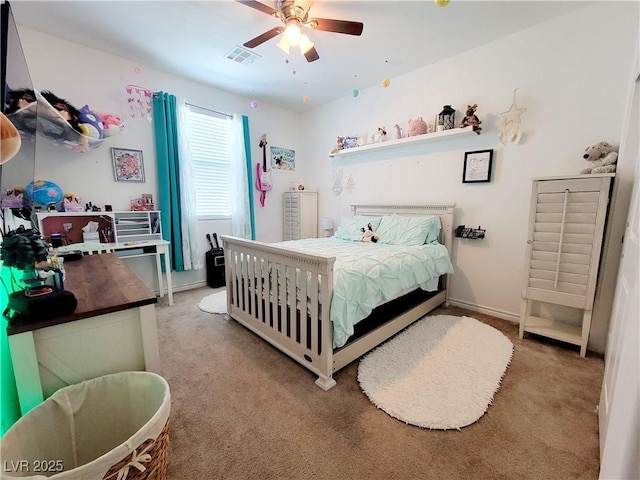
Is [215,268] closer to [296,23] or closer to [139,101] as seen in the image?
[139,101]

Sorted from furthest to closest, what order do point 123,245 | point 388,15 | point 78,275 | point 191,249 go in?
point 191,249 → point 123,245 → point 388,15 → point 78,275

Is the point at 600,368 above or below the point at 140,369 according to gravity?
below

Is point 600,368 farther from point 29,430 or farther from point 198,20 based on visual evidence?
point 198,20

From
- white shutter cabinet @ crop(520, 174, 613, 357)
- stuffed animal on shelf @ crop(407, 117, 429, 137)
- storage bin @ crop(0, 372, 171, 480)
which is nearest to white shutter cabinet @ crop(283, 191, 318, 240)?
stuffed animal on shelf @ crop(407, 117, 429, 137)

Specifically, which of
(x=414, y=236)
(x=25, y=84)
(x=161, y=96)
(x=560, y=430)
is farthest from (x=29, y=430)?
(x=161, y=96)

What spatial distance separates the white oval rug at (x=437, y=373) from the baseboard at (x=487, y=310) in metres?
0.37

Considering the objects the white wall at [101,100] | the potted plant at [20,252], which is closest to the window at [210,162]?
the white wall at [101,100]

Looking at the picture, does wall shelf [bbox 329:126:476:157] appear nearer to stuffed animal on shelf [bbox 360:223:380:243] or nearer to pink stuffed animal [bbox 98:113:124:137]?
stuffed animal on shelf [bbox 360:223:380:243]

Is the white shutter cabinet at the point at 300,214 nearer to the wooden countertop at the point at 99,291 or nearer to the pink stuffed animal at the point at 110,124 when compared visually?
the pink stuffed animal at the point at 110,124

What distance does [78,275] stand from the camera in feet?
4.95

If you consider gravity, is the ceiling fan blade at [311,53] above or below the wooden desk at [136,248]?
above

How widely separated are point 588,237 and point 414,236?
1305 millimetres

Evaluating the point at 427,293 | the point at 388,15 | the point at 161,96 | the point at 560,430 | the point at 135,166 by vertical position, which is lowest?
the point at 560,430

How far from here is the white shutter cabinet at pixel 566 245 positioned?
6.24 ft
